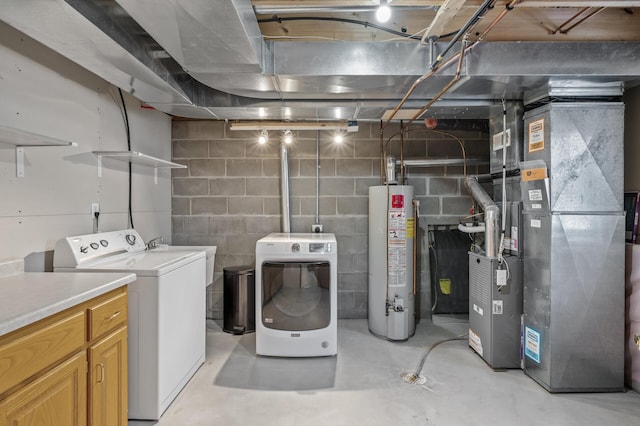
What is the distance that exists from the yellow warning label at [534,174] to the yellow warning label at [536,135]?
155mm

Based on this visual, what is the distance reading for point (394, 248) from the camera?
2979 millimetres

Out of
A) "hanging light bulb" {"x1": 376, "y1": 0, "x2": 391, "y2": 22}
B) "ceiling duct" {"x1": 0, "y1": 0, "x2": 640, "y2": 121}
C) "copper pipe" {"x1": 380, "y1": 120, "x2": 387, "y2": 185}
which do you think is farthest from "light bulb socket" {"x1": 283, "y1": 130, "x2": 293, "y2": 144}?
"hanging light bulb" {"x1": 376, "y1": 0, "x2": 391, "y2": 22}

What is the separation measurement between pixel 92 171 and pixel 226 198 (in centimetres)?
133

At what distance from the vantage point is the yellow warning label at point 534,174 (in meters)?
2.17

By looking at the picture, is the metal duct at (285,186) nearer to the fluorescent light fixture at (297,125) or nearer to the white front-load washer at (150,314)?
the fluorescent light fixture at (297,125)

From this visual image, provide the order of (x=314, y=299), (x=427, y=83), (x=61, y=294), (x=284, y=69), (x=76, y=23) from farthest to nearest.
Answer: (x=314, y=299) → (x=427, y=83) → (x=284, y=69) → (x=76, y=23) → (x=61, y=294)

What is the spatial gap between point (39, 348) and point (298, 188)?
253cm

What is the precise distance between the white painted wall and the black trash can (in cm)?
94

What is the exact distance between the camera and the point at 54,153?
1931mm

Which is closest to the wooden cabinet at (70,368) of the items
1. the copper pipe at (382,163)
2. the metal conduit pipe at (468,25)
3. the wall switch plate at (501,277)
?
the metal conduit pipe at (468,25)

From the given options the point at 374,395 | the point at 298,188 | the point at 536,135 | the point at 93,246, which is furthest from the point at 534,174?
the point at 93,246

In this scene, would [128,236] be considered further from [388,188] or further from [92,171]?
[388,188]

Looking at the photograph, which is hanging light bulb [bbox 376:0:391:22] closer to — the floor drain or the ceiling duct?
the ceiling duct

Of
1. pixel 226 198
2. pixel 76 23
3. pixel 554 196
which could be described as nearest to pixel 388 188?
pixel 554 196
